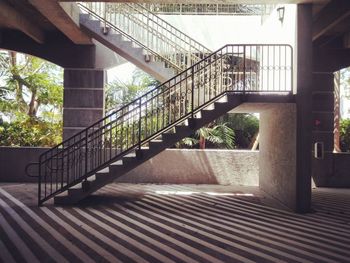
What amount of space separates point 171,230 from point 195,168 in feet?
16.5

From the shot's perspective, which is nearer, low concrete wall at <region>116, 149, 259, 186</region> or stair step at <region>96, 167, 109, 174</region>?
stair step at <region>96, 167, 109, 174</region>

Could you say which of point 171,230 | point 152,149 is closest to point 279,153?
point 152,149

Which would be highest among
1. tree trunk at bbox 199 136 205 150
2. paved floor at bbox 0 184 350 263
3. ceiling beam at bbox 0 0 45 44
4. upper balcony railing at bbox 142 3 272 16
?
upper balcony railing at bbox 142 3 272 16

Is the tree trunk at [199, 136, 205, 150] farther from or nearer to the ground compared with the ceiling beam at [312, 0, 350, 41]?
nearer to the ground

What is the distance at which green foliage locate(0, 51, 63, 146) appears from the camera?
11727mm

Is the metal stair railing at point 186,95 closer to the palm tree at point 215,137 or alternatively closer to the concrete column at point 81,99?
the concrete column at point 81,99

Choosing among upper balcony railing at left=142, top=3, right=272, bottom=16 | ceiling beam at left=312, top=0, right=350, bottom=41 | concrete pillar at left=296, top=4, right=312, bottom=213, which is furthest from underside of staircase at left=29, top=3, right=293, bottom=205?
upper balcony railing at left=142, top=3, right=272, bottom=16

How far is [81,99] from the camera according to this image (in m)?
10.5

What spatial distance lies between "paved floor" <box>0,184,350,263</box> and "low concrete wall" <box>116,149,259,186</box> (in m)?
1.96

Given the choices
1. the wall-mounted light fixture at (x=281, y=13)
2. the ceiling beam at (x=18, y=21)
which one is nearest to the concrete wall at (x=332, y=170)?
the wall-mounted light fixture at (x=281, y=13)

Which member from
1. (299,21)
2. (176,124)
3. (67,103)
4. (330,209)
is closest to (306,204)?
(330,209)

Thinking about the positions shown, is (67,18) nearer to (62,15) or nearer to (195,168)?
(62,15)

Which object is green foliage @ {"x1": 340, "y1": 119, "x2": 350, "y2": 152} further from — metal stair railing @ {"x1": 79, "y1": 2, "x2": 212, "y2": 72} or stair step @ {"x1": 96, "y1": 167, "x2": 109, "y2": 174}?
stair step @ {"x1": 96, "y1": 167, "x2": 109, "y2": 174}

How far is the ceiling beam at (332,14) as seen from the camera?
7109 millimetres
